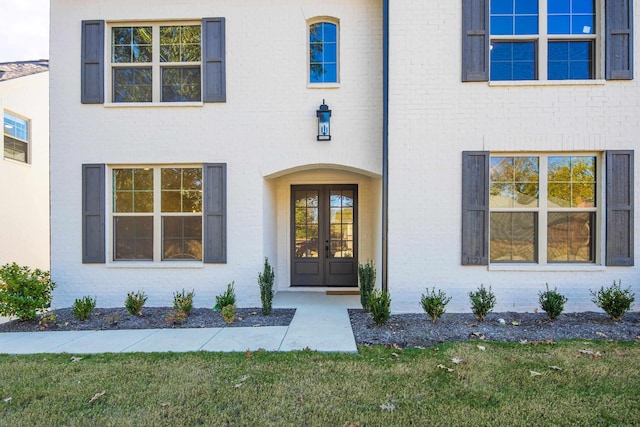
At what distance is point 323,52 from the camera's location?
21.3 ft

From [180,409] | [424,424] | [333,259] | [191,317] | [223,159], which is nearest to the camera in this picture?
[424,424]

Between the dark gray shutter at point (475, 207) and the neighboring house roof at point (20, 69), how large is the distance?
1158cm

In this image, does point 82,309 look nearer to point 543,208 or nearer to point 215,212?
point 215,212

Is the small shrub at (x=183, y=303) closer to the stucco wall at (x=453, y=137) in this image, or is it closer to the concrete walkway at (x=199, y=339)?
the concrete walkway at (x=199, y=339)

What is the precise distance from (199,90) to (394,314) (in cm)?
544

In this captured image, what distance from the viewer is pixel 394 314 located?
5906 millimetres

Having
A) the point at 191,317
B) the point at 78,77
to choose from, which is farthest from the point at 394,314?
the point at 78,77

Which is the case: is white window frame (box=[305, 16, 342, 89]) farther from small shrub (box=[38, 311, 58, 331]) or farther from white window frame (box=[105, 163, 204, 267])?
small shrub (box=[38, 311, 58, 331])

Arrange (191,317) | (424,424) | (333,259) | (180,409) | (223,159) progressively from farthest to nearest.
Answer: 1. (333,259)
2. (223,159)
3. (191,317)
4. (180,409)
5. (424,424)

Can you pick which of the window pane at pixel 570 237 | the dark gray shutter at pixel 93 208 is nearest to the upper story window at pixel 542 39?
the window pane at pixel 570 237

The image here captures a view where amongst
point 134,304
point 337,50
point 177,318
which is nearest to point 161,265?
point 134,304

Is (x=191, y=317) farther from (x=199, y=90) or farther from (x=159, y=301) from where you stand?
(x=199, y=90)

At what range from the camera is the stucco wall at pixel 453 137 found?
5.82 m

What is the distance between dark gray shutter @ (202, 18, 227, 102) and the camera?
249 inches
